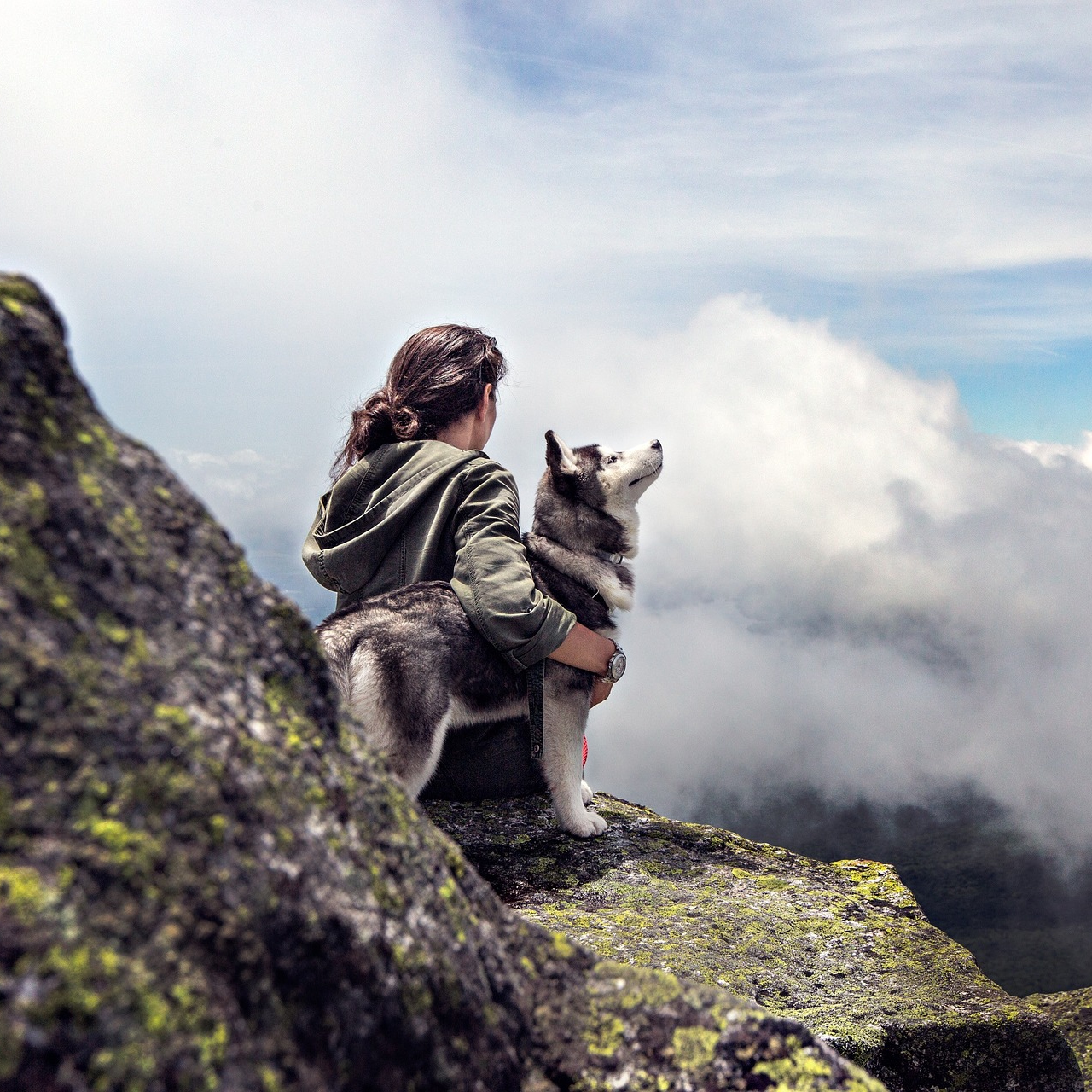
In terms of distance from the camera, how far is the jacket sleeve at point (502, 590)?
6.06 m

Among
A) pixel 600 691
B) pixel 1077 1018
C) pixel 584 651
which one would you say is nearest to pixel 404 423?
pixel 584 651

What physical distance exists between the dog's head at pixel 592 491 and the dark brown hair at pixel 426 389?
37.9 inches

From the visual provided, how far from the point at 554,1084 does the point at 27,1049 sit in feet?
4.30

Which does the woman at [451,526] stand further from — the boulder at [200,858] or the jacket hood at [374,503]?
the boulder at [200,858]

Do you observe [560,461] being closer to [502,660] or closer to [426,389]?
[426,389]

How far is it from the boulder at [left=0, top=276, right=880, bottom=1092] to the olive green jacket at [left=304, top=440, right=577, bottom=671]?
3852mm

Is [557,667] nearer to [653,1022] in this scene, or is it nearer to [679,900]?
[679,900]

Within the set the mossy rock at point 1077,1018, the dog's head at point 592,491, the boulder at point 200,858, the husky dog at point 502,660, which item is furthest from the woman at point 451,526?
the mossy rock at point 1077,1018

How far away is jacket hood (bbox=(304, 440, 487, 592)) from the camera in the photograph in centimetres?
673

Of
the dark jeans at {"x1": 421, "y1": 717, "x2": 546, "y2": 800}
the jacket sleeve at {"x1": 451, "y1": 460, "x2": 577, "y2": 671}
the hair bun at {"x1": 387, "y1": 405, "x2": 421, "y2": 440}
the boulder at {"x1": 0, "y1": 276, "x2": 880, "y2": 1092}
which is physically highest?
the hair bun at {"x1": 387, "y1": 405, "x2": 421, "y2": 440}

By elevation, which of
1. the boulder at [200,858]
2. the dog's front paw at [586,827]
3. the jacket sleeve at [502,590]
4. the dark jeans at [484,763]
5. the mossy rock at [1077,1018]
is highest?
the jacket sleeve at [502,590]

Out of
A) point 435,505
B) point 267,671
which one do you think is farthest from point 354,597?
point 267,671

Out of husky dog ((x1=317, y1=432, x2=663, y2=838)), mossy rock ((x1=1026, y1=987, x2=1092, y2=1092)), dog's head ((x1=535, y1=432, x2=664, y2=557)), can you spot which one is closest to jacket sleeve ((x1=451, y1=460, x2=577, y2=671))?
husky dog ((x1=317, y1=432, x2=663, y2=838))

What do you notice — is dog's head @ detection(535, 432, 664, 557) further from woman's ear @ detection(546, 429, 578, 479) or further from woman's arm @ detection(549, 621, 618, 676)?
woman's arm @ detection(549, 621, 618, 676)
